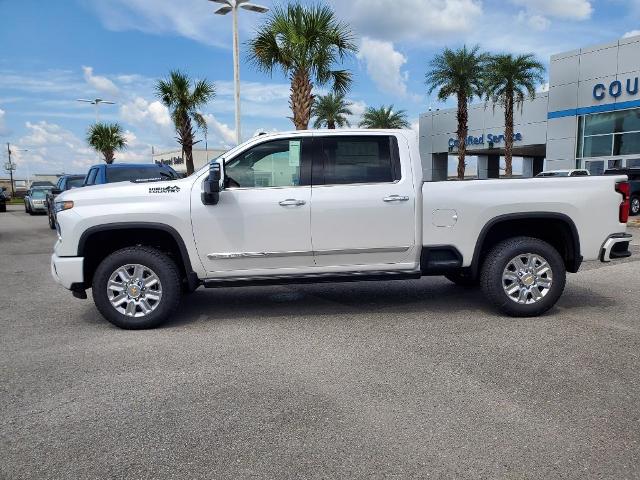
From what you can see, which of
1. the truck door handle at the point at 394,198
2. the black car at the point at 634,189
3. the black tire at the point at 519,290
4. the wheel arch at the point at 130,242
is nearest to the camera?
the wheel arch at the point at 130,242

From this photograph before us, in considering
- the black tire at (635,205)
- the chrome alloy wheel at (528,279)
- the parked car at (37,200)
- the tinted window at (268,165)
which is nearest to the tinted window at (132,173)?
the tinted window at (268,165)

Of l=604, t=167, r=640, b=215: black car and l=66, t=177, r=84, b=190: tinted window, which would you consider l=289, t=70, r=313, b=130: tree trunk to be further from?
l=604, t=167, r=640, b=215: black car

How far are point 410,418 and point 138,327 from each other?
322 cm

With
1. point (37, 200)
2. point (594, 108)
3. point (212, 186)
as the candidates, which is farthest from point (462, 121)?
point (212, 186)

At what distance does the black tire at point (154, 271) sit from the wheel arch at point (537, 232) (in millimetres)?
3213

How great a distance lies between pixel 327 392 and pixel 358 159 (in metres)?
2.71

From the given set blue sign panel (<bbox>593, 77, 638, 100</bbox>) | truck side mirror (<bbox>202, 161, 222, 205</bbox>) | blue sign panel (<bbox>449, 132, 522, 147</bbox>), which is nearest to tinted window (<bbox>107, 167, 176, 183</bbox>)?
truck side mirror (<bbox>202, 161, 222, 205</bbox>)

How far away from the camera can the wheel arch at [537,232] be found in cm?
536

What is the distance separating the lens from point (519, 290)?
5.43 meters

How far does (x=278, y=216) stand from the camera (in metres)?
5.22

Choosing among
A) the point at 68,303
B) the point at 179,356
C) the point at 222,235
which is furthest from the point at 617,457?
the point at 68,303

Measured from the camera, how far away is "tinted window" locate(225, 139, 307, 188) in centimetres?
533

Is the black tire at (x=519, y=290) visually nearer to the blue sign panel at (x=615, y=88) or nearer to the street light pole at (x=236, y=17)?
the street light pole at (x=236, y=17)

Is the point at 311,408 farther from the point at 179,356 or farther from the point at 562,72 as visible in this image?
the point at 562,72
